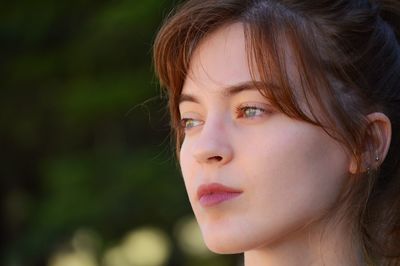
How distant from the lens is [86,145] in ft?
23.8

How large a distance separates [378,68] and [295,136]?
321 mm

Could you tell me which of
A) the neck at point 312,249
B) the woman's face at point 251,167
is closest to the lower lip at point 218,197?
the woman's face at point 251,167

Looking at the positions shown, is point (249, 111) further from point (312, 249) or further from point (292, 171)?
point (312, 249)

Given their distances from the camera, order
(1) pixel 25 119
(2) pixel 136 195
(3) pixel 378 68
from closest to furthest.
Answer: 1. (3) pixel 378 68
2. (2) pixel 136 195
3. (1) pixel 25 119

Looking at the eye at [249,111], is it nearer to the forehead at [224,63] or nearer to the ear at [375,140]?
the forehead at [224,63]

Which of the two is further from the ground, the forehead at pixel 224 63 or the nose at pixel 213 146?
the forehead at pixel 224 63

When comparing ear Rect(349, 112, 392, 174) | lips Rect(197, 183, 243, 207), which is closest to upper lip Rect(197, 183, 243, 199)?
lips Rect(197, 183, 243, 207)

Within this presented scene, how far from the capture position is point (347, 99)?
219 centimetres

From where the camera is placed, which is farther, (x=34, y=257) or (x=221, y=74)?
(x=34, y=257)

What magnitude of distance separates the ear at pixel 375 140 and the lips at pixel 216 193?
0.32 metres

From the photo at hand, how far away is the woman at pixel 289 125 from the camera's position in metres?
2.10

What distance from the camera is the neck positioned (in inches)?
86.2

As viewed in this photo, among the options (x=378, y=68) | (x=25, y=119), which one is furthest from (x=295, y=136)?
(x=25, y=119)

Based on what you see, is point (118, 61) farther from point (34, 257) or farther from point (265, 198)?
point (265, 198)
